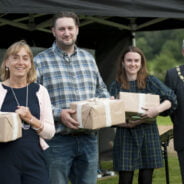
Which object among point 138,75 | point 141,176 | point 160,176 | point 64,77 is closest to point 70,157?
point 64,77

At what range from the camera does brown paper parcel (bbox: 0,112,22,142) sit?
8.66 ft

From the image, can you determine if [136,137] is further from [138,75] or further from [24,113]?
[24,113]

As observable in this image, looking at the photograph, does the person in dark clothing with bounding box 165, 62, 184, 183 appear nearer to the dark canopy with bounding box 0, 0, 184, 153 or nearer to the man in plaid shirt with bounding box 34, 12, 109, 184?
the man in plaid shirt with bounding box 34, 12, 109, 184

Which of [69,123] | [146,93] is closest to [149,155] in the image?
[146,93]

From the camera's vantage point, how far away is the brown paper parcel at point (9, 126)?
2.64m

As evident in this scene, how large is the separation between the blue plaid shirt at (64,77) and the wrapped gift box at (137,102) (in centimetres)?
36

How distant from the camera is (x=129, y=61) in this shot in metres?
3.90

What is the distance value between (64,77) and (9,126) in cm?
69

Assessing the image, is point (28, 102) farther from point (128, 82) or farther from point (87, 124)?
point (128, 82)

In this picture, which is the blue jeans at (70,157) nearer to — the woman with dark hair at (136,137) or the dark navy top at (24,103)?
the dark navy top at (24,103)

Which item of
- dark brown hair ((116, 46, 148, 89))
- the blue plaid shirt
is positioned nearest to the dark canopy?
dark brown hair ((116, 46, 148, 89))

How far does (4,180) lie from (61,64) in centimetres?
94

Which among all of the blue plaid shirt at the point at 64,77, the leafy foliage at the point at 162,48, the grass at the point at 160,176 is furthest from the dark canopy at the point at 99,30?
the leafy foliage at the point at 162,48

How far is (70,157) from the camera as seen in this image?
3.23 metres
